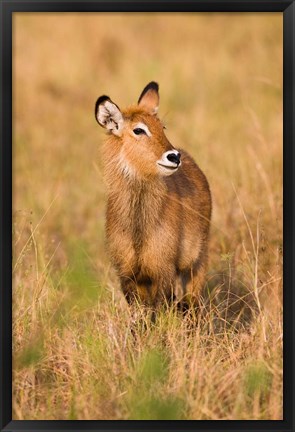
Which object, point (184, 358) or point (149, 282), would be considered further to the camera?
point (149, 282)

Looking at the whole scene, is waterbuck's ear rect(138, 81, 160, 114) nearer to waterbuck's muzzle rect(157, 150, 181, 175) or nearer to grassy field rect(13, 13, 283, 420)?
grassy field rect(13, 13, 283, 420)

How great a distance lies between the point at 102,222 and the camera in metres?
10.5

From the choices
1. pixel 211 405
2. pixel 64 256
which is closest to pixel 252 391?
pixel 211 405

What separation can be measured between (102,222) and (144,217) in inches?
132

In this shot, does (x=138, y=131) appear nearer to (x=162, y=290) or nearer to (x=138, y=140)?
(x=138, y=140)

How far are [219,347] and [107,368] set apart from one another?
855mm

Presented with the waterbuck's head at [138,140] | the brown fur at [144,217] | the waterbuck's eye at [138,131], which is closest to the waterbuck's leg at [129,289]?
the brown fur at [144,217]

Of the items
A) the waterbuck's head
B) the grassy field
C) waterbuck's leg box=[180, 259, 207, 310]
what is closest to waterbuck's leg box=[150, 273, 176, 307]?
the grassy field

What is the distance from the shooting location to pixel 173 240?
7.20 metres

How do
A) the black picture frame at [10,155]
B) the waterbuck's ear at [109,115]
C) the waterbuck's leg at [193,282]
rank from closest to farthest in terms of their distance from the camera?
the black picture frame at [10,155] → the waterbuck's ear at [109,115] → the waterbuck's leg at [193,282]

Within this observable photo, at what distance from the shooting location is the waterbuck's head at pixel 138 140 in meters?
6.89

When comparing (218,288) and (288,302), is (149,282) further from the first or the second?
(288,302)

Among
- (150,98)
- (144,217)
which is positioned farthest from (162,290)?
(150,98)

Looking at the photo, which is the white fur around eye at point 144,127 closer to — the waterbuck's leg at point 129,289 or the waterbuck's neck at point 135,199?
the waterbuck's neck at point 135,199
